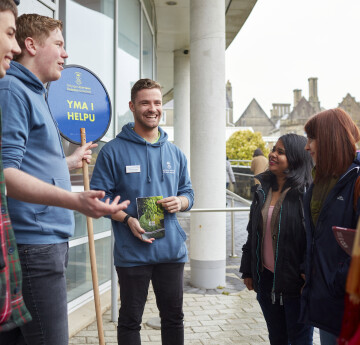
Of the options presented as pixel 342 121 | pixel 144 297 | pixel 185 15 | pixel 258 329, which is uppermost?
pixel 185 15

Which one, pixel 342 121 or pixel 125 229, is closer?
pixel 342 121

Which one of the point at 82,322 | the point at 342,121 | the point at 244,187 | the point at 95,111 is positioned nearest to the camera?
the point at 342,121

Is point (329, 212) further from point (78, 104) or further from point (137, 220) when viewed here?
point (78, 104)

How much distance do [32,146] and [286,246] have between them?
172 cm

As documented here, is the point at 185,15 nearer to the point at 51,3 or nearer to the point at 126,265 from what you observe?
the point at 51,3

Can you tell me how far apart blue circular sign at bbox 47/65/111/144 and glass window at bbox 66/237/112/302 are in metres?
1.99

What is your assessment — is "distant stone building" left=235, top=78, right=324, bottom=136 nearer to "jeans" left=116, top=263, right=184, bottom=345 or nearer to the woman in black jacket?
the woman in black jacket

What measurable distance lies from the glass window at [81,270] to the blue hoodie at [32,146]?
276 centimetres

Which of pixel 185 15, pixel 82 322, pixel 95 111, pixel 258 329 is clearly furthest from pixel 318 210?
pixel 185 15

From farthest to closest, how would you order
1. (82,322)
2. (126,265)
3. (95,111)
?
(82,322) < (95,111) < (126,265)

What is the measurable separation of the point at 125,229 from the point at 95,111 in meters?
0.89

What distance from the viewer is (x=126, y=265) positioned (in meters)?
2.94

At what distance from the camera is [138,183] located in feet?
9.83

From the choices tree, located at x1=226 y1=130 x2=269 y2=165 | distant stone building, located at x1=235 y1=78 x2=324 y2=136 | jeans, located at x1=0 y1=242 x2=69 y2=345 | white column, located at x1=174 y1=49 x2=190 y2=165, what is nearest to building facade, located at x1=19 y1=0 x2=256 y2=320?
jeans, located at x1=0 y1=242 x2=69 y2=345
